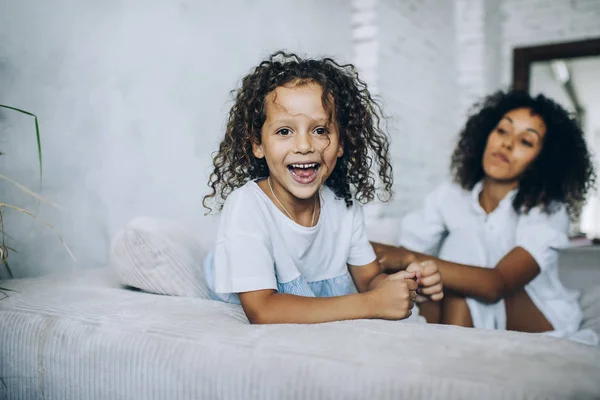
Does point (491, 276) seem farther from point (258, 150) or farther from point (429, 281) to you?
point (258, 150)

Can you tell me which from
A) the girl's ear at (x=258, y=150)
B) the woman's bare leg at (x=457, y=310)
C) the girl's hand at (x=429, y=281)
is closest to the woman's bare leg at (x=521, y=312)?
the woman's bare leg at (x=457, y=310)

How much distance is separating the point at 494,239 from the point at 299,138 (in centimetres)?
96

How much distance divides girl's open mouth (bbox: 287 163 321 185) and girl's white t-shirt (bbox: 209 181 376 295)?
0.08 m

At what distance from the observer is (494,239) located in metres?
1.76

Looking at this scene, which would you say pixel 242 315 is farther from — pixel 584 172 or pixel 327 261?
pixel 584 172

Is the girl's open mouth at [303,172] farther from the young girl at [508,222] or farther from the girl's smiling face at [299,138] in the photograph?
the young girl at [508,222]

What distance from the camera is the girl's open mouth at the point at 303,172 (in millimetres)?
1108

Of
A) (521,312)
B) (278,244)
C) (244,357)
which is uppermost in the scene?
(278,244)

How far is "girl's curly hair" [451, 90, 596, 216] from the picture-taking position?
1.76m

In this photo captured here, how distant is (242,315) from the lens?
101 cm

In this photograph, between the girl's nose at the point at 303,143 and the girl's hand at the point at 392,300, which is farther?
the girl's nose at the point at 303,143

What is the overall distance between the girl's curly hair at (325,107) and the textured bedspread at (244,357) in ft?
1.07

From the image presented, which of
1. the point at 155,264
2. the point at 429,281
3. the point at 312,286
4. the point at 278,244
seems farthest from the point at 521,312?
the point at 155,264

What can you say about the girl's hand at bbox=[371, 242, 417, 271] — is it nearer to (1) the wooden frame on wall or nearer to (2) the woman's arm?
(2) the woman's arm
